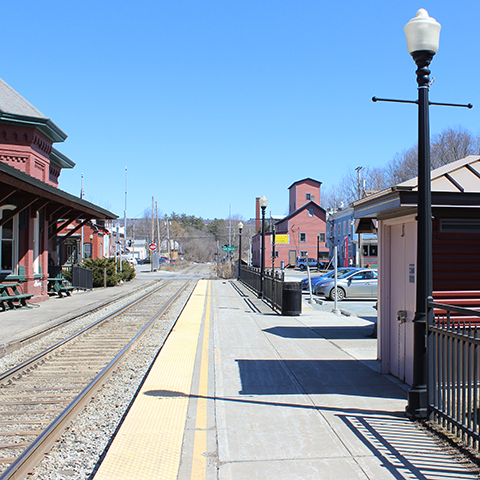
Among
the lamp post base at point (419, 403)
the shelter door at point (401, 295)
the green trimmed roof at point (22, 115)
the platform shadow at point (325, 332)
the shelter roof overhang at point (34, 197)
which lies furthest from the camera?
the green trimmed roof at point (22, 115)

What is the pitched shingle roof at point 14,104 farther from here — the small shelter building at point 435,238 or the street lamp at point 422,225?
the street lamp at point 422,225

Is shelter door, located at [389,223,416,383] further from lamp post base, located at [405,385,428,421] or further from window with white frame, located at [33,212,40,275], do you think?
window with white frame, located at [33,212,40,275]

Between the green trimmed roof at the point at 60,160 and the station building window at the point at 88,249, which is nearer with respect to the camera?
the green trimmed roof at the point at 60,160

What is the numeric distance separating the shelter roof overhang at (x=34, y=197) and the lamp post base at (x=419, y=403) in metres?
10.5

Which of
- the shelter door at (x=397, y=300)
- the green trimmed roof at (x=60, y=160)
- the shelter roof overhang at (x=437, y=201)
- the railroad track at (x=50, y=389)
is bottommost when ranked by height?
the railroad track at (x=50, y=389)

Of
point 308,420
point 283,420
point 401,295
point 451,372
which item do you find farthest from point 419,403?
point 401,295

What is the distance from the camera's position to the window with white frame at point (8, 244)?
57.1ft

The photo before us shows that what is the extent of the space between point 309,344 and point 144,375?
378 centimetres

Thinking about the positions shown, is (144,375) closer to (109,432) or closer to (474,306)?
(109,432)

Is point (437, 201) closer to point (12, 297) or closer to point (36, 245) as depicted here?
point (12, 297)

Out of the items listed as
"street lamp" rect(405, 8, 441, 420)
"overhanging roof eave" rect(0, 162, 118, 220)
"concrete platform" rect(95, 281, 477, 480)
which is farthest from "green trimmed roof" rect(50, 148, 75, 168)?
"street lamp" rect(405, 8, 441, 420)

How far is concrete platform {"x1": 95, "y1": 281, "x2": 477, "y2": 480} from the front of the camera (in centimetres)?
411

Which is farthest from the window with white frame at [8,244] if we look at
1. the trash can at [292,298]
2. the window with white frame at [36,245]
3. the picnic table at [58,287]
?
the trash can at [292,298]

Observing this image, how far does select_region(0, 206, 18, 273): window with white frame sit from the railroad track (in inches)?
283
